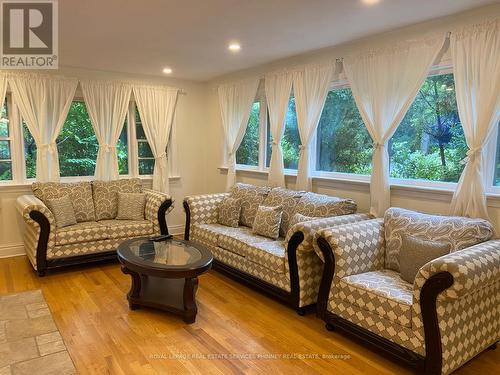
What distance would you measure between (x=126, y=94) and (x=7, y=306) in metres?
3.04

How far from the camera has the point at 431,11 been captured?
283cm

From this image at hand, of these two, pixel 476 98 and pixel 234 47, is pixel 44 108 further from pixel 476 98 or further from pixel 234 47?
A: pixel 476 98

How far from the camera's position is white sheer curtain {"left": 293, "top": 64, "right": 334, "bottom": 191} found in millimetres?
3908

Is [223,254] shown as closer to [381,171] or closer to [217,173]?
[381,171]

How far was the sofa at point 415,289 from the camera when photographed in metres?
2.16

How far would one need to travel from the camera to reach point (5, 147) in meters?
4.55

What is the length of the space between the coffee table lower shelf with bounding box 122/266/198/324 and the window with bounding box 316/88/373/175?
2011 mm

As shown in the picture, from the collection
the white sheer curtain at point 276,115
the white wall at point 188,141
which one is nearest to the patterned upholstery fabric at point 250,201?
the white sheer curtain at point 276,115

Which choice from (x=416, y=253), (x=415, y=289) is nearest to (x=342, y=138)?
(x=416, y=253)

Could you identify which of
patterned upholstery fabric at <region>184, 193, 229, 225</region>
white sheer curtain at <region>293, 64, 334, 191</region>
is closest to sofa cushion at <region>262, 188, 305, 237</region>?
white sheer curtain at <region>293, 64, 334, 191</region>

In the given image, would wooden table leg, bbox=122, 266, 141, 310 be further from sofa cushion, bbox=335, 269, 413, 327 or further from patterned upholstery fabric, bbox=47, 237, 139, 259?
sofa cushion, bbox=335, 269, 413, 327

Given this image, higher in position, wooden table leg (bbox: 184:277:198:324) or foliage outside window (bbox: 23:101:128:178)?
foliage outside window (bbox: 23:101:128:178)

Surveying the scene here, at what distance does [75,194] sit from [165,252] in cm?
193

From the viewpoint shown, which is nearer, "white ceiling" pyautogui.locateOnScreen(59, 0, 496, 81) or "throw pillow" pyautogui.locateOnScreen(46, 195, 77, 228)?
"white ceiling" pyautogui.locateOnScreen(59, 0, 496, 81)
